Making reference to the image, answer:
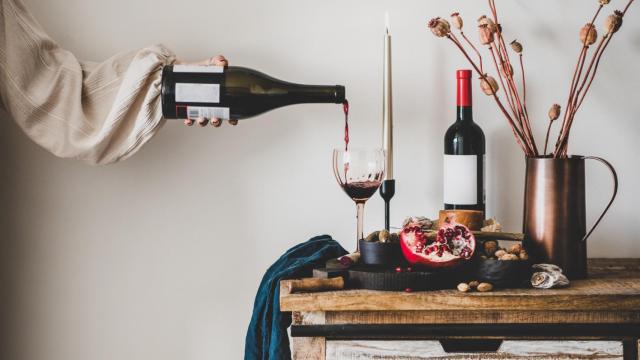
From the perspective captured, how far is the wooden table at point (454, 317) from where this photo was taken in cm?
103

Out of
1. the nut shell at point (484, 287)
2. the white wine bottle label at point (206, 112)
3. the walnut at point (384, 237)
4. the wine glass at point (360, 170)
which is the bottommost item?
the nut shell at point (484, 287)

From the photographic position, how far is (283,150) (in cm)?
152

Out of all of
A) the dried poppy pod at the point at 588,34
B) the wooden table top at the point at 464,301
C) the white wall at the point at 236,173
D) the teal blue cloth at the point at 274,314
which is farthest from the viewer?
the white wall at the point at 236,173

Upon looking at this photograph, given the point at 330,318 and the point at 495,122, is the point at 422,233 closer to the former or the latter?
the point at 330,318

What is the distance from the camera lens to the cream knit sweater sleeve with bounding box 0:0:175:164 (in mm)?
1296

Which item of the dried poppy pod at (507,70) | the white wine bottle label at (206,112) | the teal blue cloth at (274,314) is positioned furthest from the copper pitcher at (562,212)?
the white wine bottle label at (206,112)

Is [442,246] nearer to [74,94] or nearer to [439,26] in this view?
[439,26]

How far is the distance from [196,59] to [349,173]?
1.71 ft

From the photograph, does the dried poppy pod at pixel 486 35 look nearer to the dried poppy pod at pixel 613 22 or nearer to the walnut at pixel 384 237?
the dried poppy pod at pixel 613 22

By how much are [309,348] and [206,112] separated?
49 centimetres

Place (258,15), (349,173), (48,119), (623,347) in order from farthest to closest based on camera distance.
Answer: (258,15), (48,119), (349,173), (623,347)

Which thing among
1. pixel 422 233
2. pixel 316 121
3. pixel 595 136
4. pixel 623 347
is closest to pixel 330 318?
pixel 422 233

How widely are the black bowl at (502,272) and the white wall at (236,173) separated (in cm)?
44

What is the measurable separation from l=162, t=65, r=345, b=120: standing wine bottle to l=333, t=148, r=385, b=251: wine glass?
0.45ft
